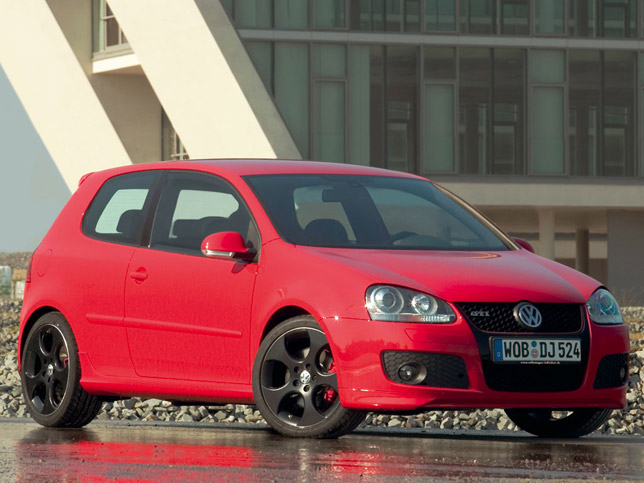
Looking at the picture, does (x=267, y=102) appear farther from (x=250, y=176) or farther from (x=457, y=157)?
(x=250, y=176)

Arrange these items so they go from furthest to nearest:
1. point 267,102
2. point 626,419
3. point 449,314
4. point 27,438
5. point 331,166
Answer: point 267,102
point 626,419
point 331,166
point 27,438
point 449,314

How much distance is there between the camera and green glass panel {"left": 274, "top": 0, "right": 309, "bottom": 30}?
3534cm

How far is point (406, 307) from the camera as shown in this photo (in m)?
7.82

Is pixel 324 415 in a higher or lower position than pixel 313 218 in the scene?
lower

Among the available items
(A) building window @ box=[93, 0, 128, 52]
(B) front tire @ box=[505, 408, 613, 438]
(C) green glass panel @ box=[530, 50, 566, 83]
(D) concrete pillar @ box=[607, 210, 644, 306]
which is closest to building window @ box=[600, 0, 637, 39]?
(C) green glass panel @ box=[530, 50, 566, 83]

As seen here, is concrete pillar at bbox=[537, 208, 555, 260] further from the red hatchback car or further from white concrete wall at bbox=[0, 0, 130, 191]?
the red hatchback car

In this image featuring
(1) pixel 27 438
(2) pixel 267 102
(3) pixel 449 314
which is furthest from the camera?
(2) pixel 267 102

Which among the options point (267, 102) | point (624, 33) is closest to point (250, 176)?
point (267, 102)

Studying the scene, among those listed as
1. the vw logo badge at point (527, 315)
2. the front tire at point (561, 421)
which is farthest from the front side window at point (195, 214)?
the front tire at point (561, 421)

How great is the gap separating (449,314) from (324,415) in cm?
86

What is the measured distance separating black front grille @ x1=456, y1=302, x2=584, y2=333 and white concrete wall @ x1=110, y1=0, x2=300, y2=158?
26.4m

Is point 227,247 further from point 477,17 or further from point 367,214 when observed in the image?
point 477,17

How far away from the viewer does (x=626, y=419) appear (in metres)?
13.2

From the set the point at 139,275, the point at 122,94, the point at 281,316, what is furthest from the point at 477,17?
the point at 281,316
